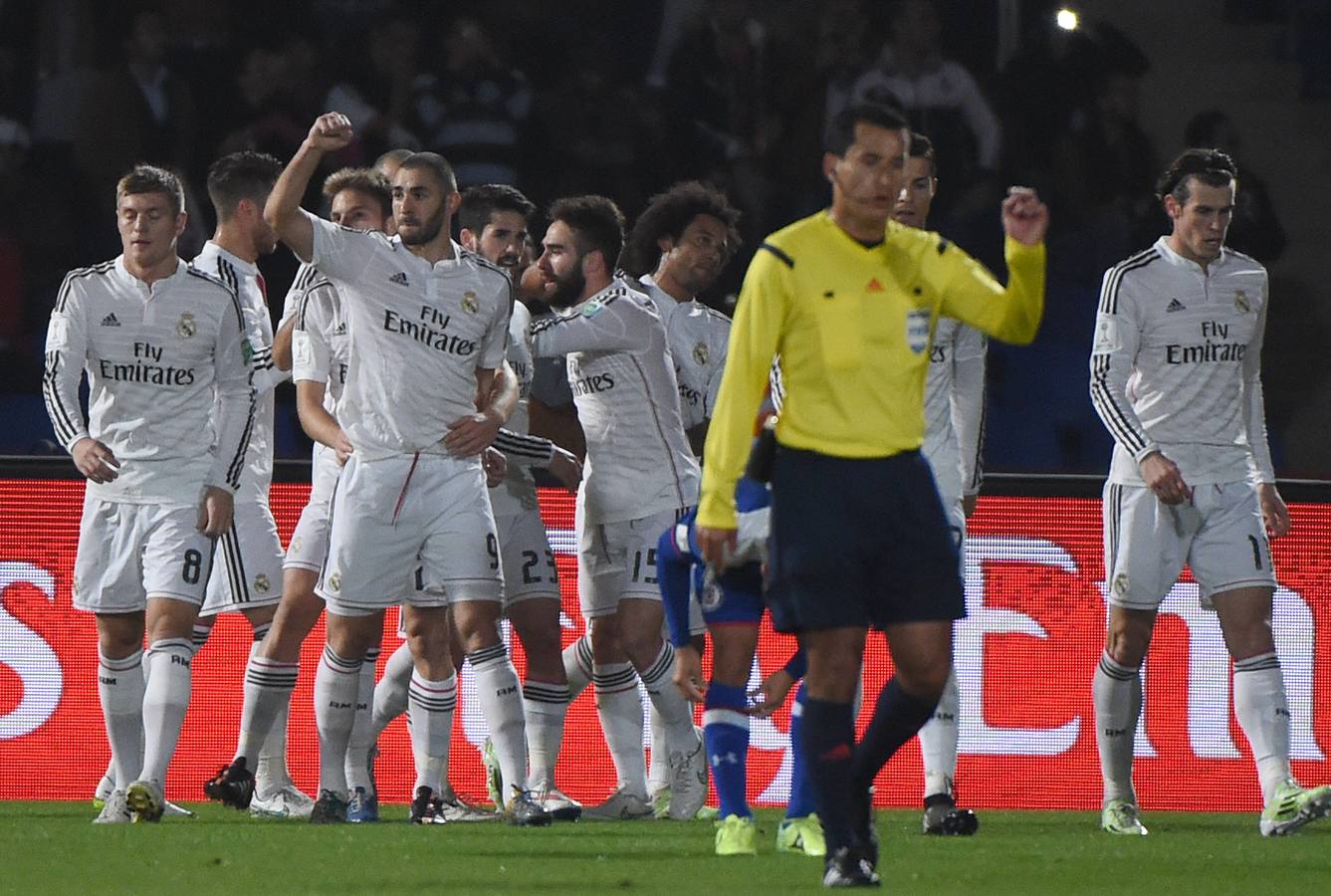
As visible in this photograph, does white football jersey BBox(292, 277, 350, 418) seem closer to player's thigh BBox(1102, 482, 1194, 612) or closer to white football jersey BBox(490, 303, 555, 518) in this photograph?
white football jersey BBox(490, 303, 555, 518)

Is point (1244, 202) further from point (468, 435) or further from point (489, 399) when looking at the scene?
point (468, 435)

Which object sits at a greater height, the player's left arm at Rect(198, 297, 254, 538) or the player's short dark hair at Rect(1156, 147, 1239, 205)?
the player's short dark hair at Rect(1156, 147, 1239, 205)

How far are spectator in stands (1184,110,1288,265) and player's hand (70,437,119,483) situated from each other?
226 inches

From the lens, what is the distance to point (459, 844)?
709 centimetres

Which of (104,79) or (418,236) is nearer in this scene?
(418,236)

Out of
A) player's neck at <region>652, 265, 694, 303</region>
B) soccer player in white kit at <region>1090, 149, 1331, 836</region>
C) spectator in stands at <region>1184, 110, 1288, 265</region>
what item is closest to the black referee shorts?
soccer player in white kit at <region>1090, 149, 1331, 836</region>

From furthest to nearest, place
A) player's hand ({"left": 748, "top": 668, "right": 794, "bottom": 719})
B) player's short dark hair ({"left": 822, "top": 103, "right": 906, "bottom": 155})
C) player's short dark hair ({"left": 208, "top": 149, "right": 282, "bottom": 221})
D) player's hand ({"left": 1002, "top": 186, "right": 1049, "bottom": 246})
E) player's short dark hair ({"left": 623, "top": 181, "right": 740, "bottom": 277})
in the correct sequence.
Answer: player's short dark hair ({"left": 208, "top": 149, "right": 282, "bottom": 221}), player's short dark hair ({"left": 623, "top": 181, "right": 740, "bottom": 277}), player's hand ({"left": 748, "top": 668, "right": 794, "bottom": 719}), player's short dark hair ({"left": 822, "top": 103, "right": 906, "bottom": 155}), player's hand ({"left": 1002, "top": 186, "right": 1049, "bottom": 246})

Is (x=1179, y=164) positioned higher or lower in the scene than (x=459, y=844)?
higher

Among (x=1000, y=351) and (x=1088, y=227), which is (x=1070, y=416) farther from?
(x=1088, y=227)

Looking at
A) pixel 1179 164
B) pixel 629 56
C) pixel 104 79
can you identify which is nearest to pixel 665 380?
pixel 1179 164

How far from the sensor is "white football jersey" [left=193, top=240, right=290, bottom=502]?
8.73m

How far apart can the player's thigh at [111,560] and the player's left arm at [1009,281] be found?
316 centimetres

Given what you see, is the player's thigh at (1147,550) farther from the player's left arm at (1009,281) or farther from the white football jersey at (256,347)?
the white football jersey at (256,347)

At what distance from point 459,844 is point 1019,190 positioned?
272 cm
